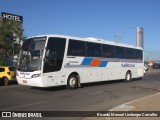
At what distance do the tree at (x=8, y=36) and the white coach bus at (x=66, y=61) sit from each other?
15.2 meters

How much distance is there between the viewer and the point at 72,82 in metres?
17.7

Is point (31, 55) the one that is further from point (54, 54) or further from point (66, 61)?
point (66, 61)

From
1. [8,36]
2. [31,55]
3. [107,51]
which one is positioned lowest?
[31,55]

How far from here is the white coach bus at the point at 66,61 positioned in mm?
15586

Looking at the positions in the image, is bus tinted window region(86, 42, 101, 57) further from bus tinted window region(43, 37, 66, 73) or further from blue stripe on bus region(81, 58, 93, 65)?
bus tinted window region(43, 37, 66, 73)

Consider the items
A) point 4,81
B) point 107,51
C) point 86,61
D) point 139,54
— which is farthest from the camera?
point 139,54

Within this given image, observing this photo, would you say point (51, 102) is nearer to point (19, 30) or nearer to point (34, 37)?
point (34, 37)

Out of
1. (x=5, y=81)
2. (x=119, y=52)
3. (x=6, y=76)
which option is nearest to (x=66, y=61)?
(x=6, y=76)

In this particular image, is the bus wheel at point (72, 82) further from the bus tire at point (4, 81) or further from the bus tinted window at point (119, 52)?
the bus tire at point (4, 81)

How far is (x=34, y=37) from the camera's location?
54.4 ft

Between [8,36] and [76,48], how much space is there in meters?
17.4

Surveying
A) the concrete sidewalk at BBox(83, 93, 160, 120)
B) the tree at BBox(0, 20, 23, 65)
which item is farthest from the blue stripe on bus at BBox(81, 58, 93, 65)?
the tree at BBox(0, 20, 23, 65)

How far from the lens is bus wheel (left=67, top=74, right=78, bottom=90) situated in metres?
17.5

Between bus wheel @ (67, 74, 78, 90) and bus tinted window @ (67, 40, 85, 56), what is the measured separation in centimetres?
138
